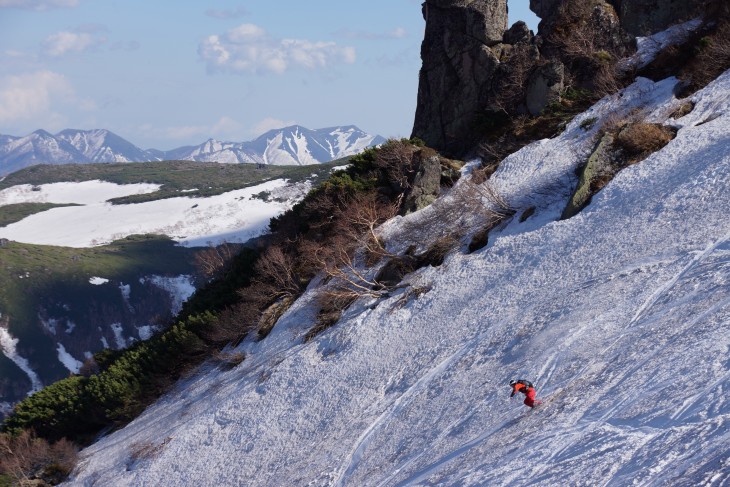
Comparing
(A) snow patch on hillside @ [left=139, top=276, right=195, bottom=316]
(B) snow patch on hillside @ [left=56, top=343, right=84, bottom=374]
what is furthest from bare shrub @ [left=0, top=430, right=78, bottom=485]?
(A) snow patch on hillside @ [left=139, top=276, right=195, bottom=316]

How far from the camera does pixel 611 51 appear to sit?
34.1m

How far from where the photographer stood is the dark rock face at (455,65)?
35.2 meters

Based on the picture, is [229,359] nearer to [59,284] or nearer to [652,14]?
[652,14]

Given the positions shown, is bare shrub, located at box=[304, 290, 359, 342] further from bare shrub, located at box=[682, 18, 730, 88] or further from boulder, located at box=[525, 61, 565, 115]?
bare shrub, located at box=[682, 18, 730, 88]

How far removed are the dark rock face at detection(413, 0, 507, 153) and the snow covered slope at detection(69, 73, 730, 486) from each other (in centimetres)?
614

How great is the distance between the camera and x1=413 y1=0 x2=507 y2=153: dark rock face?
3519cm

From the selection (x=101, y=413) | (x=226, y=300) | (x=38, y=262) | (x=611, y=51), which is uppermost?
(x=38, y=262)

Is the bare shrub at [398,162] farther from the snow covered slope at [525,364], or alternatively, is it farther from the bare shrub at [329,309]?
the bare shrub at [329,309]

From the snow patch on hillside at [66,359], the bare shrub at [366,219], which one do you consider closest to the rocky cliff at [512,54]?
the bare shrub at [366,219]

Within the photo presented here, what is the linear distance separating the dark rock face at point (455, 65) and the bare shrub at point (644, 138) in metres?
10.3

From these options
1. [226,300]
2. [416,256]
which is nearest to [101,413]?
→ [226,300]

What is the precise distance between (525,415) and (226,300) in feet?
75.1

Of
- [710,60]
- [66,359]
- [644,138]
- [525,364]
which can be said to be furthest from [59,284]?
[525,364]

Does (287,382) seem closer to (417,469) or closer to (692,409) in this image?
(417,469)
